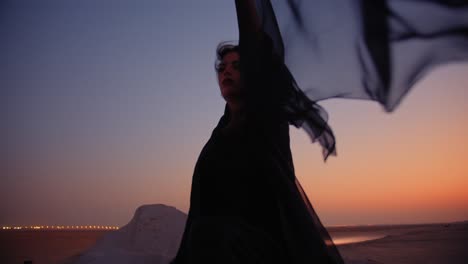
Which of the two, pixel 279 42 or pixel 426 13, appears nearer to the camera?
pixel 426 13

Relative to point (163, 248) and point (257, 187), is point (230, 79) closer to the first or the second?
point (257, 187)

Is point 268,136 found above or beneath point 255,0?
beneath

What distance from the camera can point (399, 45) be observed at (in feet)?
5.88

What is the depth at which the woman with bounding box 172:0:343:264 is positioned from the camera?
178cm

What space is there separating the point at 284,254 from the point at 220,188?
0.42m

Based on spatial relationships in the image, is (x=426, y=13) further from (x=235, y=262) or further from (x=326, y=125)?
(x=235, y=262)

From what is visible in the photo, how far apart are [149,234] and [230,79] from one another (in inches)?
169

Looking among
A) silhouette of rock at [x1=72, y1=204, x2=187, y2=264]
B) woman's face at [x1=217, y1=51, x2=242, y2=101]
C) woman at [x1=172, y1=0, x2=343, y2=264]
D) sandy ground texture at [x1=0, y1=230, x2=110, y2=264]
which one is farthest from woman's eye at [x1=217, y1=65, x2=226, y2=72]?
sandy ground texture at [x1=0, y1=230, x2=110, y2=264]

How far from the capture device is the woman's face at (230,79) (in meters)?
2.23

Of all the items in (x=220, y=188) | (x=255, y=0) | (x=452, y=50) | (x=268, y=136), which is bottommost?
(x=220, y=188)

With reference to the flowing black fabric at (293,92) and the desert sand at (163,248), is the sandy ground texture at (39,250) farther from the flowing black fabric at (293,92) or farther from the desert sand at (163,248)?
the flowing black fabric at (293,92)

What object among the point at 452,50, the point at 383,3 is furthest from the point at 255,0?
the point at 452,50

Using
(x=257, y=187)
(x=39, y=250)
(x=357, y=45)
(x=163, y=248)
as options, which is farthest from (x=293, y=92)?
(x=39, y=250)

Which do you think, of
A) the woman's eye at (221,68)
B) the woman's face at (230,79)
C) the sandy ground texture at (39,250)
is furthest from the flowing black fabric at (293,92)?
the sandy ground texture at (39,250)
